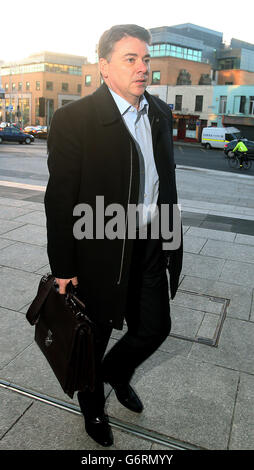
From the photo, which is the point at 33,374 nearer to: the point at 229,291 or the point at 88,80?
the point at 229,291

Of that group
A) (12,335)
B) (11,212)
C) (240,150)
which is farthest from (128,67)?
(240,150)

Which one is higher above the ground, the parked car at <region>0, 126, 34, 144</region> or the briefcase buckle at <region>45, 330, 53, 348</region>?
the parked car at <region>0, 126, 34, 144</region>

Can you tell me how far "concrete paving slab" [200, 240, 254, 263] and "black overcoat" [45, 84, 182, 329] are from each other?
361cm

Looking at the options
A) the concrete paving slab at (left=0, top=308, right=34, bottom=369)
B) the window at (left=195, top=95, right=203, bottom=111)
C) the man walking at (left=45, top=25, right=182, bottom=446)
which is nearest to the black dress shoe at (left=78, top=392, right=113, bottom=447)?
the man walking at (left=45, top=25, right=182, bottom=446)

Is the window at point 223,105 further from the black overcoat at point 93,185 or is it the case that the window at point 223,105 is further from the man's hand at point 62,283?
the man's hand at point 62,283

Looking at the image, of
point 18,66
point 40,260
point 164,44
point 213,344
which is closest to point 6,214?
point 40,260

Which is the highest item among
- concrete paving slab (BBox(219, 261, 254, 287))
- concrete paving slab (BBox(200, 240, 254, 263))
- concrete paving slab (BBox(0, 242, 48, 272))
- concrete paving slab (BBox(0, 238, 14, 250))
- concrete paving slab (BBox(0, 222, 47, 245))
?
concrete paving slab (BBox(0, 222, 47, 245))

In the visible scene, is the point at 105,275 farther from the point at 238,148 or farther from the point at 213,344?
the point at 238,148

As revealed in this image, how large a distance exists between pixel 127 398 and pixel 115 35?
203 cm

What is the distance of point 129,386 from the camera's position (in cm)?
254

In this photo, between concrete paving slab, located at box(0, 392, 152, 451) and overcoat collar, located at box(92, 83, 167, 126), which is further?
concrete paving slab, located at box(0, 392, 152, 451)

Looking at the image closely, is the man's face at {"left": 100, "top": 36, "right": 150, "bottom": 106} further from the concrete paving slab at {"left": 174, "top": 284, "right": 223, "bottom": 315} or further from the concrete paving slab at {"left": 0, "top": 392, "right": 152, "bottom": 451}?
the concrete paving slab at {"left": 174, "top": 284, "right": 223, "bottom": 315}

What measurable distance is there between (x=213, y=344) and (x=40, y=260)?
2428mm

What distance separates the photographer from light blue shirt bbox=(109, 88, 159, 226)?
6.60 feet
